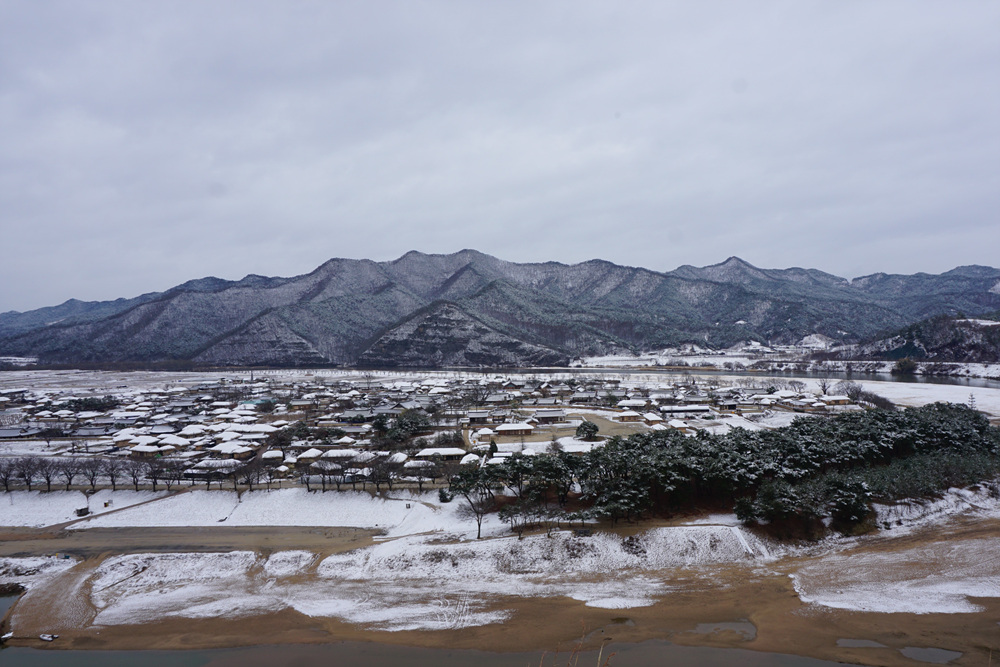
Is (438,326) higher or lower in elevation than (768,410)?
higher

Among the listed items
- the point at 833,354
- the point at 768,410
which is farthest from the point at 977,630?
the point at 833,354

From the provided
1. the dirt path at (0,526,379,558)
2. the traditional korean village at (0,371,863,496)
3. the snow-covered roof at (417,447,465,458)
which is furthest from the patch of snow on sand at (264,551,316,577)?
the snow-covered roof at (417,447,465,458)

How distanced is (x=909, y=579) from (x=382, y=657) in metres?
18.6

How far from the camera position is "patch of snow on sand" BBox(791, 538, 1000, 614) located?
16.3 meters

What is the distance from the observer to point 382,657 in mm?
14414

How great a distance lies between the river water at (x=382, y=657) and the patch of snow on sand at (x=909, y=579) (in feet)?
14.5

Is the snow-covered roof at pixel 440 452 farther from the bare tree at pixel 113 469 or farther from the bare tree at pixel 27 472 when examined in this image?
the bare tree at pixel 27 472

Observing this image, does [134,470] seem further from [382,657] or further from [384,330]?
[384,330]

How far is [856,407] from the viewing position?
5269cm

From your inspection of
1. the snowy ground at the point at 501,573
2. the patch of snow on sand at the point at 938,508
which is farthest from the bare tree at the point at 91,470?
the patch of snow on sand at the point at 938,508

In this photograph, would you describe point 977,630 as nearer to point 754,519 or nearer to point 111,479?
point 754,519

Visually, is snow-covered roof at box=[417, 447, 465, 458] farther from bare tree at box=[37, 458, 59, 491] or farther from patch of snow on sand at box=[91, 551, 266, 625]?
bare tree at box=[37, 458, 59, 491]

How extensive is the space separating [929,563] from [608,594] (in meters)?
12.6

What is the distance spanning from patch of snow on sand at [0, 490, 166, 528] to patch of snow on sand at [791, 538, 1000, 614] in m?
33.0
